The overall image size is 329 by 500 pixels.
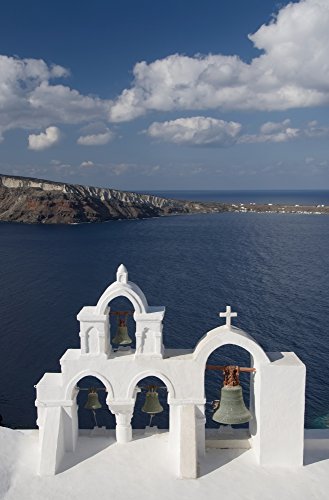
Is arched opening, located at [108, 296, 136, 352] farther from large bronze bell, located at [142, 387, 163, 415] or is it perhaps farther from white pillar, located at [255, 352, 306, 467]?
white pillar, located at [255, 352, 306, 467]

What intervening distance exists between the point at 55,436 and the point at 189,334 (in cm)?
3498

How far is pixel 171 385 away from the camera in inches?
523

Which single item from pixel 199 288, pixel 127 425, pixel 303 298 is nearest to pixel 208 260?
pixel 199 288

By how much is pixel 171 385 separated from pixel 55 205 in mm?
152944

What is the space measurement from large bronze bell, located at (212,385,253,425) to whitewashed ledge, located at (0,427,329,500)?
1263mm

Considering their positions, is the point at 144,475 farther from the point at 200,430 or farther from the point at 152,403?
the point at 152,403

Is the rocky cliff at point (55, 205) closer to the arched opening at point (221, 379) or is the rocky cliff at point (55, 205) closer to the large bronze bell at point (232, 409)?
the arched opening at point (221, 379)

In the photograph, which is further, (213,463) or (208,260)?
(208,260)

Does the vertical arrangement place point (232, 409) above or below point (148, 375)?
below

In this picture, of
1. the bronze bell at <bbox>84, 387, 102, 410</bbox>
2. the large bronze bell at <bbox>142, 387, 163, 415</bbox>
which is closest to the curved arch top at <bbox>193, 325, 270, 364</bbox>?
the large bronze bell at <bbox>142, 387, 163, 415</bbox>

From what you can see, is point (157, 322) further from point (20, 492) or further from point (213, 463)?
point (20, 492)

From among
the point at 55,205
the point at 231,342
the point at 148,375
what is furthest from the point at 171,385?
the point at 55,205

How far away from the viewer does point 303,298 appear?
6091 cm

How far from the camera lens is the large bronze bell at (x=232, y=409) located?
43.2ft
